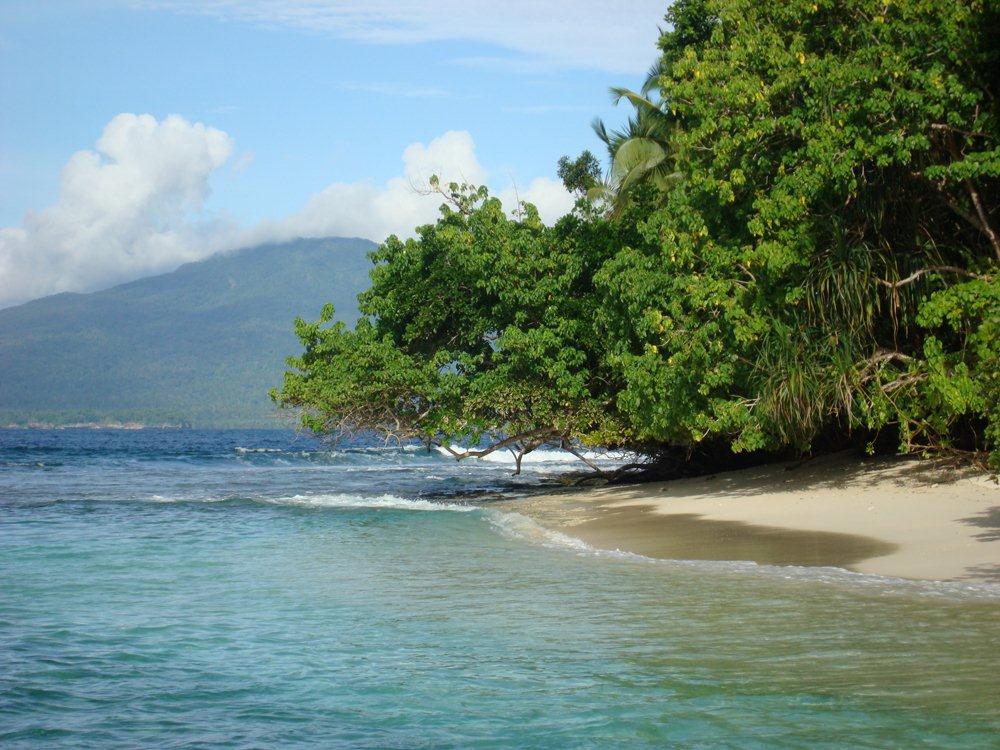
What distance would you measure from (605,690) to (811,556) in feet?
19.2

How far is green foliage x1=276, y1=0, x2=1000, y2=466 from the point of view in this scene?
564 inches

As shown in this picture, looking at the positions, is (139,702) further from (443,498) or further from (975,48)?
(443,498)

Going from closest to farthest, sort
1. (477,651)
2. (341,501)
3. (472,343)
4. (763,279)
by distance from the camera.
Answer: (477,651)
(763,279)
(472,343)
(341,501)

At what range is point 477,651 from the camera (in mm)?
8906

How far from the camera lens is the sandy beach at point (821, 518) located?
12.2 m

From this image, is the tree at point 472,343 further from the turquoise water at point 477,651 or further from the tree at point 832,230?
the turquoise water at point 477,651

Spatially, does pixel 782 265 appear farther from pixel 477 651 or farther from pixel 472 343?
pixel 472 343

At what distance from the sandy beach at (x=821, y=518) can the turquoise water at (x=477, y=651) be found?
2.88 feet

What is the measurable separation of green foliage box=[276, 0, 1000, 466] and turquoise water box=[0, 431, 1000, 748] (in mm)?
3744

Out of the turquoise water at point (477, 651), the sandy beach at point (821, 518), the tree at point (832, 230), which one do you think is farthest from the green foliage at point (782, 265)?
the turquoise water at point (477, 651)

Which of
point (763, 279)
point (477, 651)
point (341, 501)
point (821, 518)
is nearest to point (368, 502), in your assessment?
point (341, 501)

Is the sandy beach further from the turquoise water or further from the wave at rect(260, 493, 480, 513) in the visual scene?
the wave at rect(260, 493, 480, 513)

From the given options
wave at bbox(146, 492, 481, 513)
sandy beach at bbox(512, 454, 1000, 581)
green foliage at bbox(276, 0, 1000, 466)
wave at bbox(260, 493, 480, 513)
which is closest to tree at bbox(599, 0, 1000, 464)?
green foliage at bbox(276, 0, 1000, 466)

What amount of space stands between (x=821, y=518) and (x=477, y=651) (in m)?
8.40
